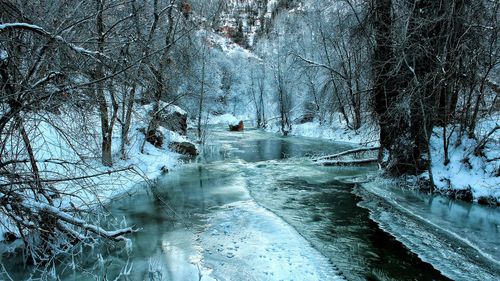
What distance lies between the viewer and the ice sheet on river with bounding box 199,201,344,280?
580 centimetres

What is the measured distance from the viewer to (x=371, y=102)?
44.2 ft

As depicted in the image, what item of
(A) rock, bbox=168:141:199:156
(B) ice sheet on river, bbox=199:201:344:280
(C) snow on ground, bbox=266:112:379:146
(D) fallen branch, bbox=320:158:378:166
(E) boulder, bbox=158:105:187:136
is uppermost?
(E) boulder, bbox=158:105:187:136

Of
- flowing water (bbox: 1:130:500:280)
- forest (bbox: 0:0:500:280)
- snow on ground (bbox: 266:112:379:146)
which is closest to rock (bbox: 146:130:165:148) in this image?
forest (bbox: 0:0:500:280)

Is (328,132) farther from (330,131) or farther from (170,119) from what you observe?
(170,119)

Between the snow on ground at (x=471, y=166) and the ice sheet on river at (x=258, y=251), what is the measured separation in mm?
5462

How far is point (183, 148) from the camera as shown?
63.3 feet

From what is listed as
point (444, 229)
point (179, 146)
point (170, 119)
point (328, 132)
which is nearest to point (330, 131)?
point (328, 132)

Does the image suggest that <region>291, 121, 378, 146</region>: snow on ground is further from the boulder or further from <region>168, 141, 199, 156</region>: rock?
the boulder

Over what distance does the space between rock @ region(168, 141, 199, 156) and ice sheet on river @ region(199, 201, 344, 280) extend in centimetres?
1064

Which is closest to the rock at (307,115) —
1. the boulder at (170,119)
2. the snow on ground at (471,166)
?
the boulder at (170,119)

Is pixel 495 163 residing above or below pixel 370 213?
above

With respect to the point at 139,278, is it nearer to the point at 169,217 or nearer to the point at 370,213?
the point at 169,217

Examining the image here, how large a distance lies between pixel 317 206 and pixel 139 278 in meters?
5.35

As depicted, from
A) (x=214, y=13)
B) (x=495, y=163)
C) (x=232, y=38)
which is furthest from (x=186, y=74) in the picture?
(x=232, y=38)
